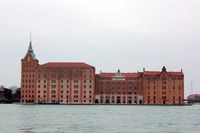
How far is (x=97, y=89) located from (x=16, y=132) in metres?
138

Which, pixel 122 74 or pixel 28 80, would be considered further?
pixel 122 74

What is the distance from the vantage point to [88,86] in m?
176

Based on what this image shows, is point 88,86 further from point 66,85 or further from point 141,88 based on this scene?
point 141,88

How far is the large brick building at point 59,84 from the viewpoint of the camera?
577 ft

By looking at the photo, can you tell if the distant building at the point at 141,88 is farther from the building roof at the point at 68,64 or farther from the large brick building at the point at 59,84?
the building roof at the point at 68,64

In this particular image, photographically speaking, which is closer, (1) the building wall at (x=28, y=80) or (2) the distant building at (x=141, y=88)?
(2) the distant building at (x=141, y=88)

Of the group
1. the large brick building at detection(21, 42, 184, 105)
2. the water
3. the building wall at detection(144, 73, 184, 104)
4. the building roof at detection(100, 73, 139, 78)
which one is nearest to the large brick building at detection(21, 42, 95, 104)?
the large brick building at detection(21, 42, 184, 105)

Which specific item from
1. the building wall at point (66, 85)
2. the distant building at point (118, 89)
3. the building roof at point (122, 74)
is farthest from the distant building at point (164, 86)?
the building wall at point (66, 85)

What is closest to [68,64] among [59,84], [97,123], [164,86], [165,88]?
[59,84]

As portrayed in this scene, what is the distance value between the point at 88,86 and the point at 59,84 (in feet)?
34.2

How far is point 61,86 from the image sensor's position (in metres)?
178

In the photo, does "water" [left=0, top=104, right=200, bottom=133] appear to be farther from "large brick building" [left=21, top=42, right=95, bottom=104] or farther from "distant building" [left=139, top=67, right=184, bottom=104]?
"distant building" [left=139, top=67, right=184, bottom=104]

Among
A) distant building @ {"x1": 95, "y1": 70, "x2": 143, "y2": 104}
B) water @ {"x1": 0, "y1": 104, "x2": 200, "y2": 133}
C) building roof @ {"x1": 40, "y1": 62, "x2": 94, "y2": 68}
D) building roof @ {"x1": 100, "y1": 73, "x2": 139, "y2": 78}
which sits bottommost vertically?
water @ {"x1": 0, "y1": 104, "x2": 200, "y2": 133}

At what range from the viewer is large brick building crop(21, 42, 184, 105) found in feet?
577
